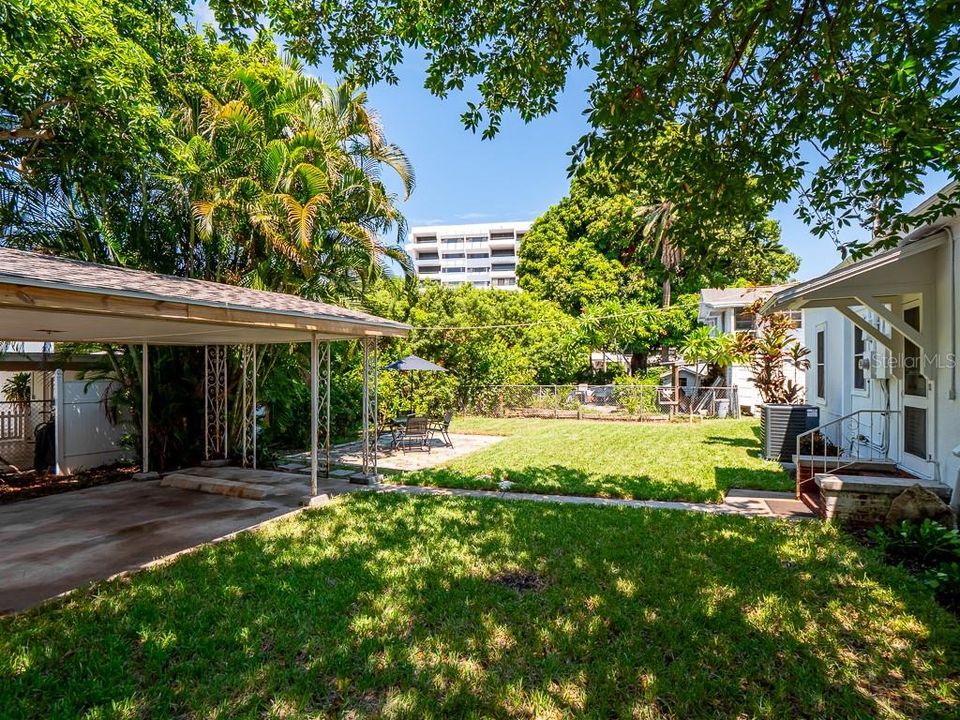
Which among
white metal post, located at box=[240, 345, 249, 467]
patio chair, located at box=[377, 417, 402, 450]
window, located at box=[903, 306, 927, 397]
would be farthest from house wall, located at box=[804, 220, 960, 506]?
white metal post, located at box=[240, 345, 249, 467]

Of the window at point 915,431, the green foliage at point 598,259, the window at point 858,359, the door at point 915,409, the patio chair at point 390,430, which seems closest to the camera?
the door at point 915,409

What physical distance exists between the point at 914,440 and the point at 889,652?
5.00m

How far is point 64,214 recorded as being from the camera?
8977 millimetres

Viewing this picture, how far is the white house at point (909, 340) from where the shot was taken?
601 cm

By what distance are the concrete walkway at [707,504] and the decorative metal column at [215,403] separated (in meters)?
4.17

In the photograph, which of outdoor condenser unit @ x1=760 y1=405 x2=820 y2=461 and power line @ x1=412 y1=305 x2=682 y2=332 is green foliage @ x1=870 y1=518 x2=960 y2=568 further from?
power line @ x1=412 y1=305 x2=682 y2=332

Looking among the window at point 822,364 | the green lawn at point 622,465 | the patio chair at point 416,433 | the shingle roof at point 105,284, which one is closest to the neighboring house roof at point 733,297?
the green lawn at point 622,465

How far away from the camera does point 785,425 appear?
412 inches

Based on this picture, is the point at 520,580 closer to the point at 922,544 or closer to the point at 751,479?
the point at 922,544

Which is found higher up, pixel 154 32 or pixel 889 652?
pixel 154 32

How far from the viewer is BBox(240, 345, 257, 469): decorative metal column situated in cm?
1011

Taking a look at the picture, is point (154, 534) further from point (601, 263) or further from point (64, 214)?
point (601, 263)

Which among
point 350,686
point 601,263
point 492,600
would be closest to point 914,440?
point 492,600

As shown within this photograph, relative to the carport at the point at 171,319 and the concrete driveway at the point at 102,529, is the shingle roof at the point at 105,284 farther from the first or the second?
the concrete driveway at the point at 102,529
